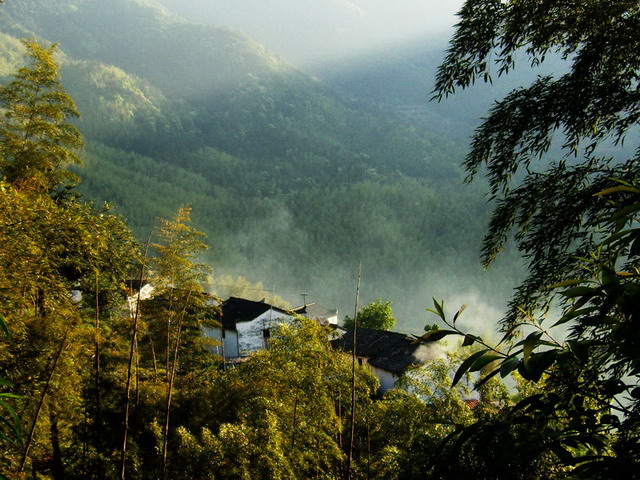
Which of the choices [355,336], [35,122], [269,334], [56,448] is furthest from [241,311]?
[355,336]

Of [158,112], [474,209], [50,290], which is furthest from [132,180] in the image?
[50,290]

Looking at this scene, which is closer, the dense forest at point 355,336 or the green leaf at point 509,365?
the green leaf at point 509,365

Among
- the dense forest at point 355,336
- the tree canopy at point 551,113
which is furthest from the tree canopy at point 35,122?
the tree canopy at point 551,113

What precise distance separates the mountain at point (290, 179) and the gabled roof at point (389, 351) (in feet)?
155

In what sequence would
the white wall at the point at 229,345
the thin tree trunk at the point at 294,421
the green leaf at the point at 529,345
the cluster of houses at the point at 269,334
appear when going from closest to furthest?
the green leaf at the point at 529,345 < the thin tree trunk at the point at 294,421 < the cluster of houses at the point at 269,334 < the white wall at the point at 229,345

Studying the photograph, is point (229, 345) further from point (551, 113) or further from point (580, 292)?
point (580, 292)

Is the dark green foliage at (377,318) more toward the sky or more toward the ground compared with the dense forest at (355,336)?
more toward the sky

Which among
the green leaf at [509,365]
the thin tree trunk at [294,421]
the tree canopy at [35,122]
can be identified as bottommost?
the green leaf at [509,365]

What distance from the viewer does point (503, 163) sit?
13.9 feet

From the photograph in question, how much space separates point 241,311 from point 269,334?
3.07 metres

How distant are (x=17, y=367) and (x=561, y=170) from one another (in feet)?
23.1

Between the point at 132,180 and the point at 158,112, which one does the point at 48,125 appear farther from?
the point at 158,112

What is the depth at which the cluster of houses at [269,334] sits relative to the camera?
73.5ft

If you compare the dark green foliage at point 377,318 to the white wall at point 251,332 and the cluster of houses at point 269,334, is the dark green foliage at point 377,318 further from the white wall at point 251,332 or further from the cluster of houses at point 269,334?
the white wall at point 251,332
